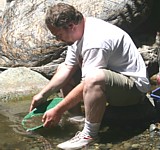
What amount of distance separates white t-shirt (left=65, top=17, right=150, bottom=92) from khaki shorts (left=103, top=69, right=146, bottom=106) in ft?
0.18

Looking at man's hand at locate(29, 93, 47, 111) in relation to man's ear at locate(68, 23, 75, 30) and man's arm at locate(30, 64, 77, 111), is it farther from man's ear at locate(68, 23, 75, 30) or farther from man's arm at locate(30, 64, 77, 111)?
man's ear at locate(68, 23, 75, 30)

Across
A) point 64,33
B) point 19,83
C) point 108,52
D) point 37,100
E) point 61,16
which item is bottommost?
point 19,83

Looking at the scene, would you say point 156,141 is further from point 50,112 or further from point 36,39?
point 36,39

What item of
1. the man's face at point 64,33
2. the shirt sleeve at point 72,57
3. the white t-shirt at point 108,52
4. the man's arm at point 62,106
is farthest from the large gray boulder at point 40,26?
the man's arm at point 62,106

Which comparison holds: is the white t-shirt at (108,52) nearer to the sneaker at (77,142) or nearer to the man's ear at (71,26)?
the man's ear at (71,26)

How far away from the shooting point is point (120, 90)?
12.1 ft

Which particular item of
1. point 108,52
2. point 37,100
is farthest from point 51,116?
point 108,52

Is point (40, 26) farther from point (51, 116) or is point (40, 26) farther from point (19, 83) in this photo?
point (51, 116)

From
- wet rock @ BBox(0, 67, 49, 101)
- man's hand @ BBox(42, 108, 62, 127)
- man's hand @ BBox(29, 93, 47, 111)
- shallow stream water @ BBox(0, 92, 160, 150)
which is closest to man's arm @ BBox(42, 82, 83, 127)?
man's hand @ BBox(42, 108, 62, 127)

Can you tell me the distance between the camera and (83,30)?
3645 mm

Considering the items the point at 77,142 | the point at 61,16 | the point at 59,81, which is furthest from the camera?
the point at 59,81

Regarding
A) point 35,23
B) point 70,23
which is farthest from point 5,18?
point 70,23

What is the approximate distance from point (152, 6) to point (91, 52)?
3.55 meters

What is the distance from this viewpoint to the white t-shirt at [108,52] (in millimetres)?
3498
